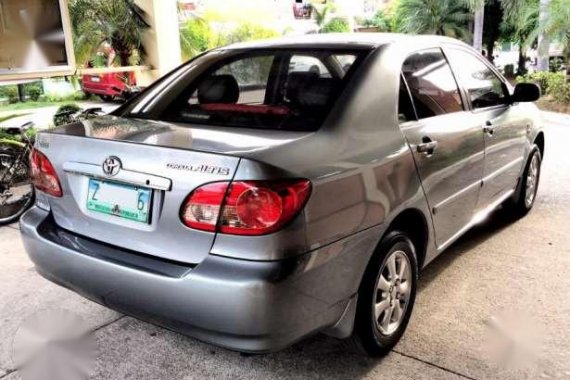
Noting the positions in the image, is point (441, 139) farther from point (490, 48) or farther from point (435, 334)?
point (490, 48)

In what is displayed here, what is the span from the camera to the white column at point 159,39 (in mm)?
9359

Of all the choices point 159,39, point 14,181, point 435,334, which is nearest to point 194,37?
point 159,39

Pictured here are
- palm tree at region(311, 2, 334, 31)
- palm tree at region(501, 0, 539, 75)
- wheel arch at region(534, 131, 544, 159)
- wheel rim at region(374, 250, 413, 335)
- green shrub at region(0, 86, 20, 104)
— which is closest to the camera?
wheel rim at region(374, 250, 413, 335)

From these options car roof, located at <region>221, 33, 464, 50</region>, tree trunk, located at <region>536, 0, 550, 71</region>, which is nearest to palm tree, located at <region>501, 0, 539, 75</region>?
tree trunk, located at <region>536, 0, 550, 71</region>

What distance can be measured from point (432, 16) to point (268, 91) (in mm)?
25489

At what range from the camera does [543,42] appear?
14.5m

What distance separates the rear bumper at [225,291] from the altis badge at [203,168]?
32 centimetres

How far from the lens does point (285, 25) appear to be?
31062 millimetres

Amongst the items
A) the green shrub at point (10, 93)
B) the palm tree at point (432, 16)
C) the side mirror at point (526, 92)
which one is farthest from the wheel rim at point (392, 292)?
the palm tree at point (432, 16)

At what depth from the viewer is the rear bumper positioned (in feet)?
6.67

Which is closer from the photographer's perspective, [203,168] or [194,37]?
[203,168]

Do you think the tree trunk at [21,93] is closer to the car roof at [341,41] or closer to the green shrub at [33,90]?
the green shrub at [33,90]

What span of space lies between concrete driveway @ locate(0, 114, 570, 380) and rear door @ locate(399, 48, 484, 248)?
43 centimetres

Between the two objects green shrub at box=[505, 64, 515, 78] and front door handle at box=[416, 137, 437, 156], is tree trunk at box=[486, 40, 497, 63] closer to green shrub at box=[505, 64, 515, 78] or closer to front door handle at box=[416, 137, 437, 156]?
green shrub at box=[505, 64, 515, 78]
